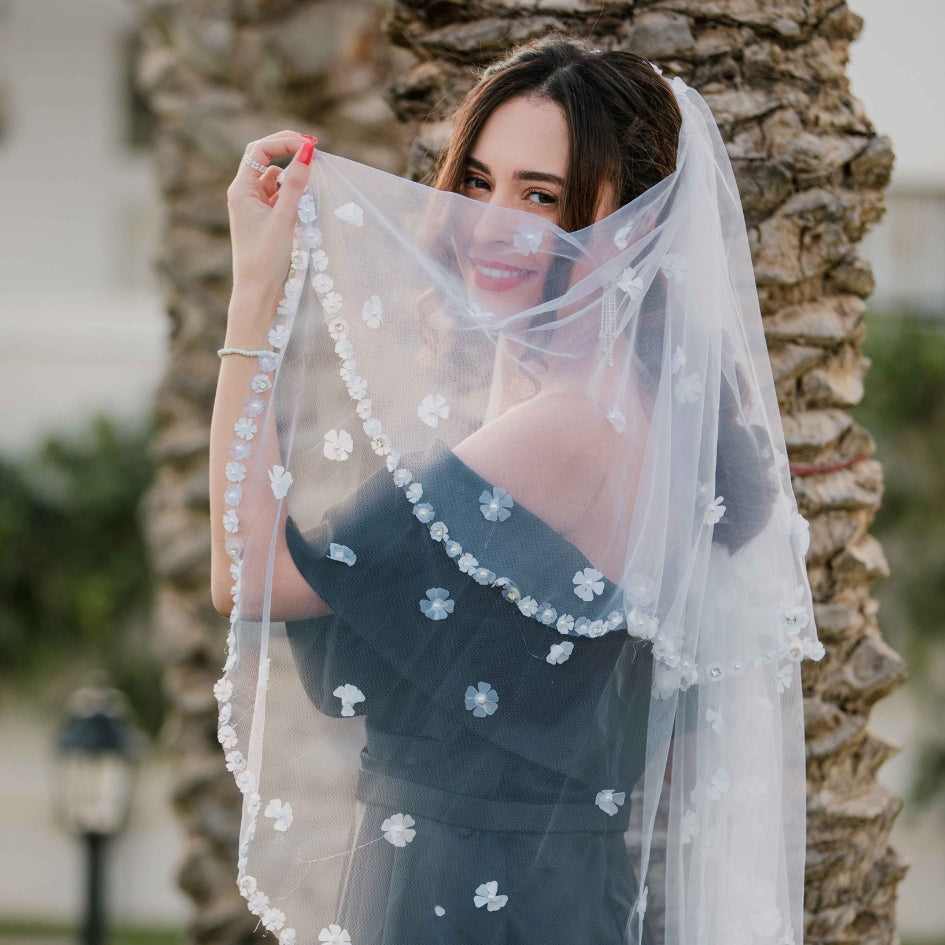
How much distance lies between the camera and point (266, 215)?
1778mm

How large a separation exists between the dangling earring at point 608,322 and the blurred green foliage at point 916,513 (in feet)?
23.0

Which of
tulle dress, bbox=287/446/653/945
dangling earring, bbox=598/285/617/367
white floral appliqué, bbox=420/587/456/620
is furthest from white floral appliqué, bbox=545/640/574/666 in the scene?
dangling earring, bbox=598/285/617/367

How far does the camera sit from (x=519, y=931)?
5.29 feet

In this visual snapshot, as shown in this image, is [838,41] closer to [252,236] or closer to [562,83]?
[562,83]

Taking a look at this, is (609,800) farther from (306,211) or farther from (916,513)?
(916,513)

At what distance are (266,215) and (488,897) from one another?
937 millimetres

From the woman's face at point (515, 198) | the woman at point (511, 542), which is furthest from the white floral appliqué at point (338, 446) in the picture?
the woman's face at point (515, 198)

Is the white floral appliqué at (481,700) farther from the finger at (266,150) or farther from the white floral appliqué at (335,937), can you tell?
the finger at (266,150)

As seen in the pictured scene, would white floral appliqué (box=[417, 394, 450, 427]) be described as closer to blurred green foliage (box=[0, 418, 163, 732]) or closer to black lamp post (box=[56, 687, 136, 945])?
black lamp post (box=[56, 687, 136, 945])

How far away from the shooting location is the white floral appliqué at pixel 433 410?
162cm

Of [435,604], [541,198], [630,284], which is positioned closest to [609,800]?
[435,604]

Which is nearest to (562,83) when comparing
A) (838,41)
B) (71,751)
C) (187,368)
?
(838,41)

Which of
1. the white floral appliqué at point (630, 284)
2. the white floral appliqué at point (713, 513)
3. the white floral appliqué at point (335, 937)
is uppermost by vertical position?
the white floral appliqué at point (630, 284)

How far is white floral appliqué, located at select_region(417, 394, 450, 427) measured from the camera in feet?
5.31
